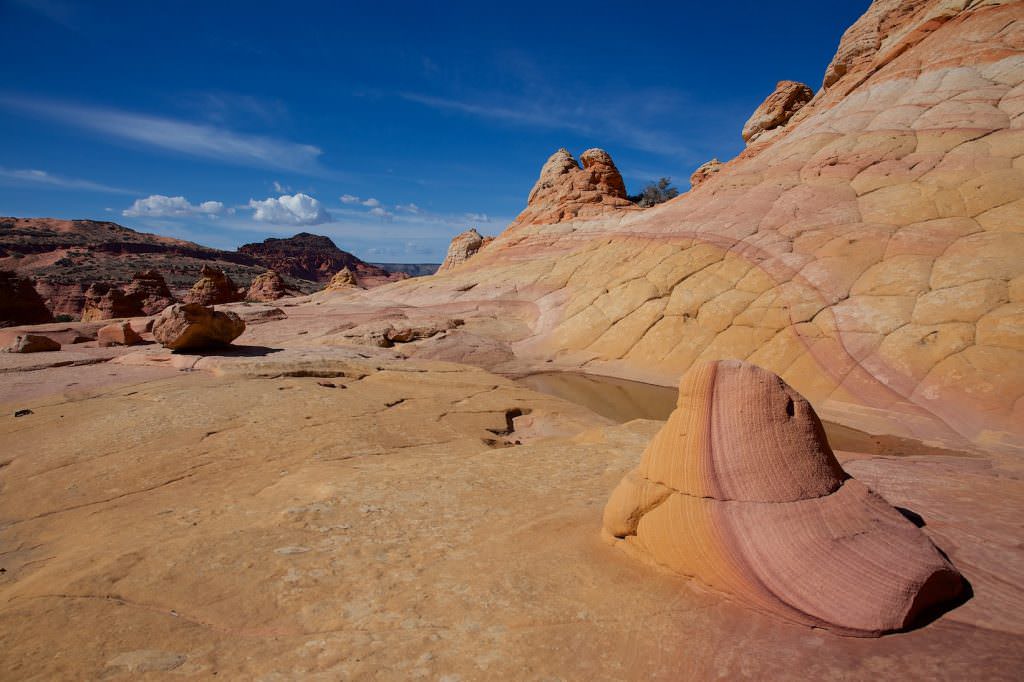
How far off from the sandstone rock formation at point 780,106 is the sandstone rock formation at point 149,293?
103 feet

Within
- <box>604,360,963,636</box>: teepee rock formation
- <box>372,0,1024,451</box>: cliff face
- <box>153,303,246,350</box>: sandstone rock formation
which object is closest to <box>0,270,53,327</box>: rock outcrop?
<box>153,303,246,350</box>: sandstone rock formation

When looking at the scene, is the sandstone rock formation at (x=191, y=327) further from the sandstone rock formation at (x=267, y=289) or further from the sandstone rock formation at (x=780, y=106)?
the sandstone rock formation at (x=267, y=289)

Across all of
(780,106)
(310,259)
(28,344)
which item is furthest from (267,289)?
(310,259)

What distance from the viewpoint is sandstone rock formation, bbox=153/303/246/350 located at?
9.46 meters

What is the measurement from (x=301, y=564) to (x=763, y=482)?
2.66 meters

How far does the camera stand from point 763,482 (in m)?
2.57

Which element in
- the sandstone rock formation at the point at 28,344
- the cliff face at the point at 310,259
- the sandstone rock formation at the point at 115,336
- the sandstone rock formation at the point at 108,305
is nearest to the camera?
the sandstone rock formation at the point at 28,344

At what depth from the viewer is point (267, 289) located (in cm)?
3597

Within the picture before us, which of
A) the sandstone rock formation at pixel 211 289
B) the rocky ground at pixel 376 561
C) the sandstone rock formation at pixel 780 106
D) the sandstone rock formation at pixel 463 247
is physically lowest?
the rocky ground at pixel 376 561

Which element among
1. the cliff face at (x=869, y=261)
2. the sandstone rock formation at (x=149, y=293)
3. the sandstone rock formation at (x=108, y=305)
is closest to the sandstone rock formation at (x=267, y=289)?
the sandstone rock formation at (x=149, y=293)

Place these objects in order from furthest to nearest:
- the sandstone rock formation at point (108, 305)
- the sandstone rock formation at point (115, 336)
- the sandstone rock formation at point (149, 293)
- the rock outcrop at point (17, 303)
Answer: the sandstone rock formation at point (149, 293) < the sandstone rock formation at point (108, 305) < the rock outcrop at point (17, 303) < the sandstone rock formation at point (115, 336)

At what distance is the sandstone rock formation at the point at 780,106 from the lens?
898 inches

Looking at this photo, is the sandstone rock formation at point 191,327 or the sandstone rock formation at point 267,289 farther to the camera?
the sandstone rock formation at point 267,289

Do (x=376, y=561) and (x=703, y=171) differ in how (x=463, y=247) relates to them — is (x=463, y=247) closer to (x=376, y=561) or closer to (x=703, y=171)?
(x=703, y=171)
